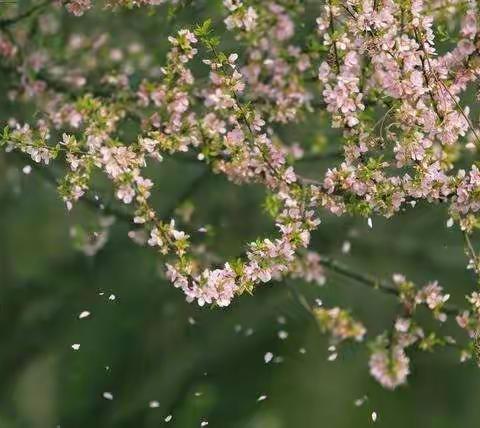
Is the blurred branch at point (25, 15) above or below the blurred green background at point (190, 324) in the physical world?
above

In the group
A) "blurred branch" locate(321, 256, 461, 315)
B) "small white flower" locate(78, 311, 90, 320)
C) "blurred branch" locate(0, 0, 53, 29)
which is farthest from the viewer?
"blurred branch" locate(321, 256, 461, 315)

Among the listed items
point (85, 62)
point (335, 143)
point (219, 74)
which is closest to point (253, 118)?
→ point (219, 74)

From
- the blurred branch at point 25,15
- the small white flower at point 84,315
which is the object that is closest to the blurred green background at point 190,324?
the small white flower at point 84,315

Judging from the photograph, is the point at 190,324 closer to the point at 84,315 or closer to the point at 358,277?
the point at 84,315

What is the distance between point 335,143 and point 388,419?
7.68 feet

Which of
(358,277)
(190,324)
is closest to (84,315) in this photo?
(190,324)

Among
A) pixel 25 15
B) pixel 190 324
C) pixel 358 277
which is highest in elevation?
pixel 25 15

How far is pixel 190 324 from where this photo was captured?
6605 millimetres

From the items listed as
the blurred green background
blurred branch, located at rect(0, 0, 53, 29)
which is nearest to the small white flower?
the blurred green background

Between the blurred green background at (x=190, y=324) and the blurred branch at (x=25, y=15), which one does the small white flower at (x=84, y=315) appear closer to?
the blurred green background at (x=190, y=324)

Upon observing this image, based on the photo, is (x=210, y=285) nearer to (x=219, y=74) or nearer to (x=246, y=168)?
(x=246, y=168)

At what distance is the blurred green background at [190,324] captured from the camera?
6.20 m

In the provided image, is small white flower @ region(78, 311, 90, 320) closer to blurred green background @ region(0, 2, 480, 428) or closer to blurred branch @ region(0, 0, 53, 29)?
blurred green background @ region(0, 2, 480, 428)

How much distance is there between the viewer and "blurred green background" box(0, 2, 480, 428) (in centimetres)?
620
